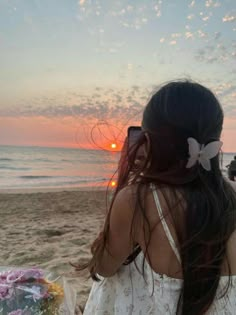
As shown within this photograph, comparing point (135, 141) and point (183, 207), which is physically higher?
point (135, 141)

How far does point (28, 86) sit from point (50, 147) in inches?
968

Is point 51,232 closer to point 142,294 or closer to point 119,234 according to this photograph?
point 142,294

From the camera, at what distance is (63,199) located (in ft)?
25.8

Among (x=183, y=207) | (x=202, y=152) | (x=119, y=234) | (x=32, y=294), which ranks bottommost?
(x=32, y=294)

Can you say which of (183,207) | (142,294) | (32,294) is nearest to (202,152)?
(183,207)

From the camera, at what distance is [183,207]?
3.56 feet

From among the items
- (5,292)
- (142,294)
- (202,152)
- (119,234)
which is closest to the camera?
(202,152)

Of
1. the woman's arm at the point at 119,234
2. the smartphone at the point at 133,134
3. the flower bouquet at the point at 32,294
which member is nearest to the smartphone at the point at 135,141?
the smartphone at the point at 133,134

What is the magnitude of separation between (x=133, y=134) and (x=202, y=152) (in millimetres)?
272

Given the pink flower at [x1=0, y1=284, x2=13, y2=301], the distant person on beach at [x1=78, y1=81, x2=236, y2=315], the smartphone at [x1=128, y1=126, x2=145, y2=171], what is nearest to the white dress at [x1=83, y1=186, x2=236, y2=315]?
the distant person on beach at [x1=78, y1=81, x2=236, y2=315]

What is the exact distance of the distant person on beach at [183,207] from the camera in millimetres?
1077

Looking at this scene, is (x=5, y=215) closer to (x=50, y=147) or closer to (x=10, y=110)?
(x=10, y=110)

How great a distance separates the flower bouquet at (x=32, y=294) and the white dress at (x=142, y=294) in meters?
0.17

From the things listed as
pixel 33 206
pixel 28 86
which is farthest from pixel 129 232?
pixel 28 86
